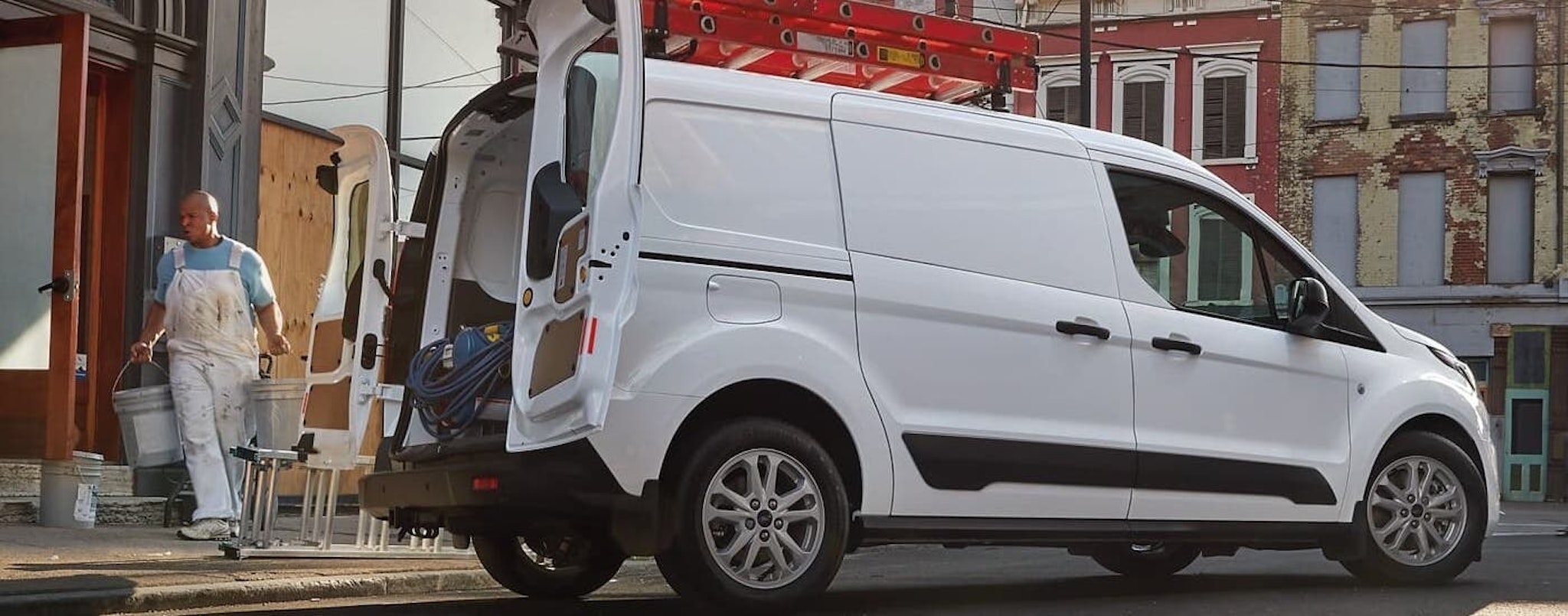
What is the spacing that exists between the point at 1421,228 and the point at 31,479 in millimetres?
28610

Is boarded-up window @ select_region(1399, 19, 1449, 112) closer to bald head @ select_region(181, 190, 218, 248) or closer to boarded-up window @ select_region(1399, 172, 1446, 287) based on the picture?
boarded-up window @ select_region(1399, 172, 1446, 287)

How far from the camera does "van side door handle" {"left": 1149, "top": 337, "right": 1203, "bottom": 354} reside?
7348mm

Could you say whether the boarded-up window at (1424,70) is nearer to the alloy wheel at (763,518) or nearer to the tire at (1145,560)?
the tire at (1145,560)

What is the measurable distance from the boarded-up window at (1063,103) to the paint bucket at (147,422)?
91.7ft

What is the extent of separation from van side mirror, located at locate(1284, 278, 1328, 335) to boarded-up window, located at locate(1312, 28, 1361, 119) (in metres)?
28.5

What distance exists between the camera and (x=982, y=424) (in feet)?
22.2

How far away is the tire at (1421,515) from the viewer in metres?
8.00

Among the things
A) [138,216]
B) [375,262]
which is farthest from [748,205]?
[138,216]

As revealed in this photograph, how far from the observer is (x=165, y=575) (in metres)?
7.34

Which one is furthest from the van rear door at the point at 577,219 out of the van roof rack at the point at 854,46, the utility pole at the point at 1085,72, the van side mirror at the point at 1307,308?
the utility pole at the point at 1085,72

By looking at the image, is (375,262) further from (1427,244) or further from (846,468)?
(1427,244)

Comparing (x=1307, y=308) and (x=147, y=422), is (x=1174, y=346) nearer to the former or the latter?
(x=1307, y=308)

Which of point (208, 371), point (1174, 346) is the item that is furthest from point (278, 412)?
point (1174, 346)

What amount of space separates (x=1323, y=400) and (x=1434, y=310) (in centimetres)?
2789
